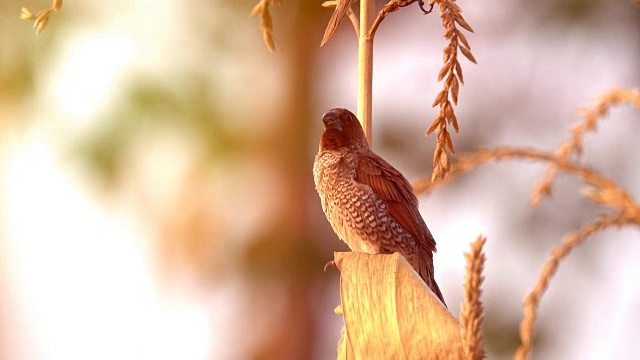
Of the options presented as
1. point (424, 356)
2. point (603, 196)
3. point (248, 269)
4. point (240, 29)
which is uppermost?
point (240, 29)

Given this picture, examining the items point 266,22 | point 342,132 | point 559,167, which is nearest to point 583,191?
point 559,167

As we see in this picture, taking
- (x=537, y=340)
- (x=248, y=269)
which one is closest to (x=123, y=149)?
(x=248, y=269)

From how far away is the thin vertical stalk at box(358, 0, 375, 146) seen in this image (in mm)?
996

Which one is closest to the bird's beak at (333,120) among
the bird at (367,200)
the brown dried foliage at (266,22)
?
the bird at (367,200)

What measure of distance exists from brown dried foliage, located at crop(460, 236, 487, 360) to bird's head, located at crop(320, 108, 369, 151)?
622 millimetres

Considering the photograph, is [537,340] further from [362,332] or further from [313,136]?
[362,332]

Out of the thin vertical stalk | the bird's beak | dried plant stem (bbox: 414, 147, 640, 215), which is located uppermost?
the thin vertical stalk

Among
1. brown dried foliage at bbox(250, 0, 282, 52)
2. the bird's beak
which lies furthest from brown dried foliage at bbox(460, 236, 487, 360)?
the bird's beak

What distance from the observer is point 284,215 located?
9.62ft

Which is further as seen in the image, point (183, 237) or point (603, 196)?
point (183, 237)

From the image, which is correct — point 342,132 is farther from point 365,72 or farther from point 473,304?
point 473,304

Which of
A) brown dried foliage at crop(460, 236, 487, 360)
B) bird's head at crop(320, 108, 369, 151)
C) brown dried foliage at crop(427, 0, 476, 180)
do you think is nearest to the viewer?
brown dried foliage at crop(460, 236, 487, 360)

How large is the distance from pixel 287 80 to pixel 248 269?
1.82 ft

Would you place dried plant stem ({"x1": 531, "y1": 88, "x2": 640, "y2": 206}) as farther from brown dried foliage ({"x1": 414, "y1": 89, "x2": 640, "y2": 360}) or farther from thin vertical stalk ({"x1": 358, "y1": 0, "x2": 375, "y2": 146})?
thin vertical stalk ({"x1": 358, "y1": 0, "x2": 375, "y2": 146})
